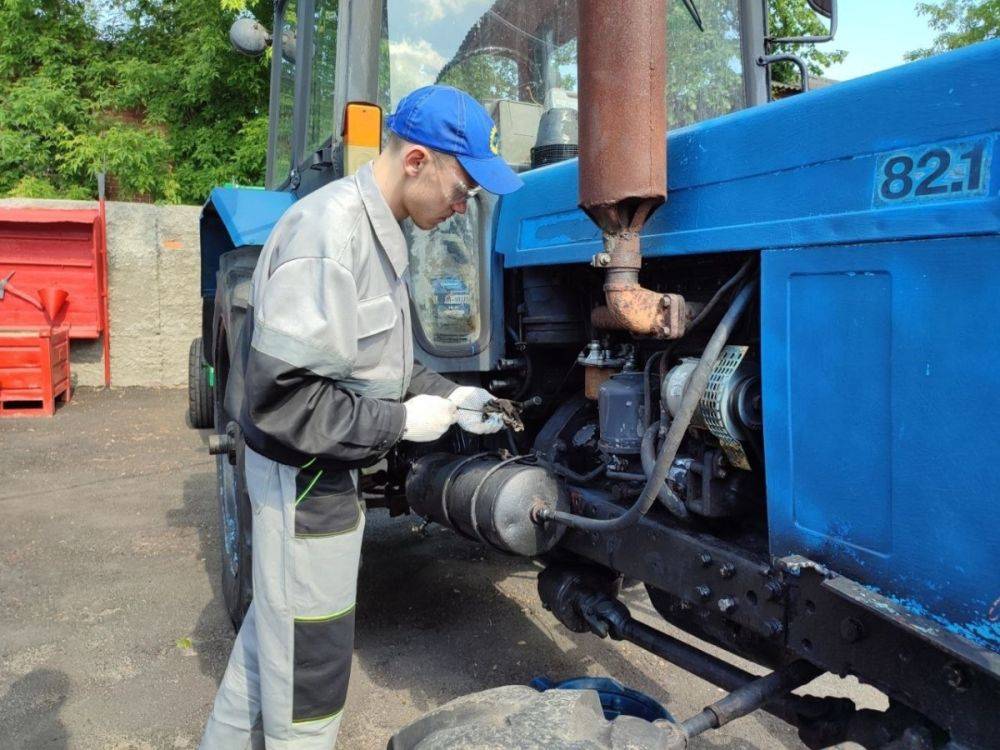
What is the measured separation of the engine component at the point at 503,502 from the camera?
209 centimetres

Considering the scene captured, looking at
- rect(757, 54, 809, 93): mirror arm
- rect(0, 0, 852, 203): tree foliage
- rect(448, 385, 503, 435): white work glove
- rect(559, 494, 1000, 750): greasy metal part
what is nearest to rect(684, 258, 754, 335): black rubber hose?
rect(559, 494, 1000, 750): greasy metal part

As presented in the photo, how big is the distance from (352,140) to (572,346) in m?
0.90

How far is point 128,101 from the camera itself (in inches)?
454

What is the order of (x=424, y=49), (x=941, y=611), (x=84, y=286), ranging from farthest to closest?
(x=84, y=286) → (x=424, y=49) → (x=941, y=611)

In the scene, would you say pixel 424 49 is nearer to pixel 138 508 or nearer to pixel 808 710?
pixel 808 710

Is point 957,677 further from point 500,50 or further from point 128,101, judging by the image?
point 128,101

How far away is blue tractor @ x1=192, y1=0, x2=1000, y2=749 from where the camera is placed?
130 centimetres

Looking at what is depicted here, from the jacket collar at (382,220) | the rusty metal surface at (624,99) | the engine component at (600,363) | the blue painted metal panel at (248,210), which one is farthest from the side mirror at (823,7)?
the blue painted metal panel at (248,210)

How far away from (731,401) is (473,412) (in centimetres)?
68

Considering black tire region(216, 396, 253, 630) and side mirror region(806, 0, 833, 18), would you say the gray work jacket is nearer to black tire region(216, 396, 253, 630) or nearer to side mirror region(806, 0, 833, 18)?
black tire region(216, 396, 253, 630)

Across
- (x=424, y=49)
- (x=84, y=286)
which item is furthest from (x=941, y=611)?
(x=84, y=286)

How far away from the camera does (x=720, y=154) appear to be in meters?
1.71

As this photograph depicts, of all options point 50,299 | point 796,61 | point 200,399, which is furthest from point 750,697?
point 50,299

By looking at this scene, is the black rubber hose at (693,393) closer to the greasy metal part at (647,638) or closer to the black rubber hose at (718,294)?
the black rubber hose at (718,294)
